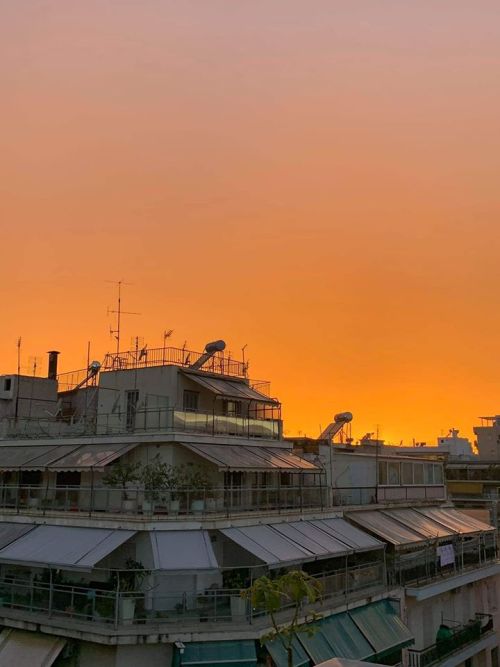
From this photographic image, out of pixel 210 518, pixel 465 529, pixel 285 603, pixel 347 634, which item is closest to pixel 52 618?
pixel 210 518

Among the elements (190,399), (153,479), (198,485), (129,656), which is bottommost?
(129,656)

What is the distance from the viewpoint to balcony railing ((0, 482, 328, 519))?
25734 millimetres

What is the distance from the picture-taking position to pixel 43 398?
141 feet

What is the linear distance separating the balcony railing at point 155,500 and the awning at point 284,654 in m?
5.26

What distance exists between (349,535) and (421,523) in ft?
29.0

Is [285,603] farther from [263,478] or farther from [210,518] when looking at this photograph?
[263,478]

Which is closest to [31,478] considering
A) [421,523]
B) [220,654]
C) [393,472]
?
[220,654]

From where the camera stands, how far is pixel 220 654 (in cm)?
2230

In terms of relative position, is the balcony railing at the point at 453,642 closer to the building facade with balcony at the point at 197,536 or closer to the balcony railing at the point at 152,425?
the building facade with balcony at the point at 197,536

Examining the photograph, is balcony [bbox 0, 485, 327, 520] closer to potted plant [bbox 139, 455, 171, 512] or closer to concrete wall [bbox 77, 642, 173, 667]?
potted plant [bbox 139, 455, 171, 512]

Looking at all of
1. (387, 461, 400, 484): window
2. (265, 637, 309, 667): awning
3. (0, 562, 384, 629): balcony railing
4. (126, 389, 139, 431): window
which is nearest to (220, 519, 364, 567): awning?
(0, 562, 384, 629): balcony railing

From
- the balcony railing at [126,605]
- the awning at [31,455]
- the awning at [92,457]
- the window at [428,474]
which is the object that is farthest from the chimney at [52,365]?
the window at [428,474]

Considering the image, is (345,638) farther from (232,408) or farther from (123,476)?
(232,408)

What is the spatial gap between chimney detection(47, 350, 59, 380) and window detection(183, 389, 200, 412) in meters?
15.3
